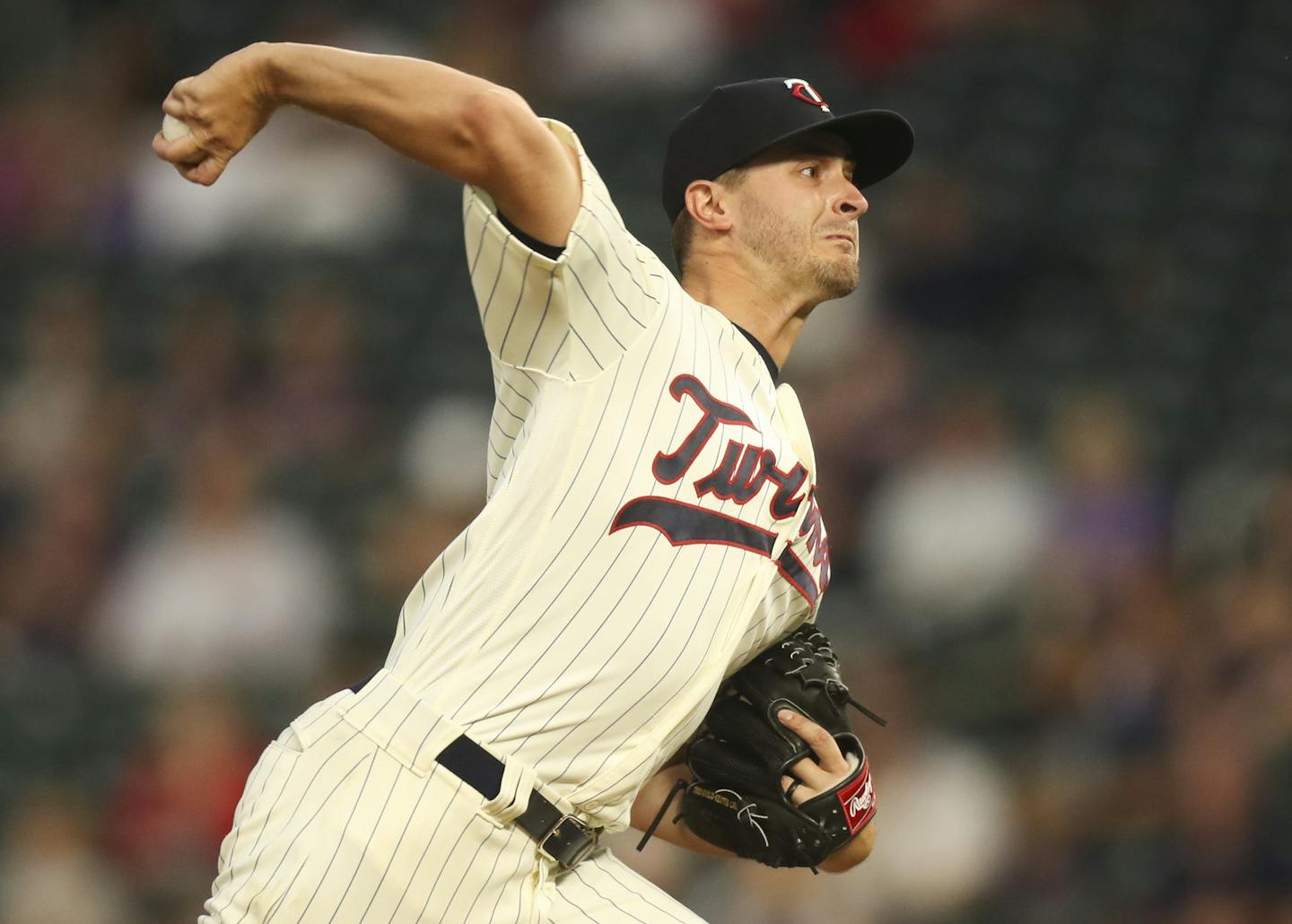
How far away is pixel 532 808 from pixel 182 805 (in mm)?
3441

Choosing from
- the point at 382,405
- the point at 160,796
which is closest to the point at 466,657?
the point at 160,796

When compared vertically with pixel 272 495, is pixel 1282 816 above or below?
below

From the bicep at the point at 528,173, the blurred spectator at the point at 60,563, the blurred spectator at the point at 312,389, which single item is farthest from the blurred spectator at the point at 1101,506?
the bicep at the point at 528,173

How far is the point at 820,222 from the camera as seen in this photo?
2.76 metres

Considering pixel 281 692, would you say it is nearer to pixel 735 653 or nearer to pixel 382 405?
pixel 382 405

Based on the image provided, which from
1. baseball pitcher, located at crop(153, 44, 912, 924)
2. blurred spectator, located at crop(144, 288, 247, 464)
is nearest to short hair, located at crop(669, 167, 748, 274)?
baseball pitcher, located at crop(153, 44, 912, 924)

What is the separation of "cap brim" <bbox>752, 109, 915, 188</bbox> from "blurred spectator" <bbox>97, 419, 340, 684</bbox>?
3.48 m

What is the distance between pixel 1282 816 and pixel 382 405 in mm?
3771

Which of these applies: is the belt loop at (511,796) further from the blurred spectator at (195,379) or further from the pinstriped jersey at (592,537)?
the blurred spectator at (195,379)

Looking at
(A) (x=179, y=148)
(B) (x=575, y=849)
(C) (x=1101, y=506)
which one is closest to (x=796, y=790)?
(B) (x=575, y=849)

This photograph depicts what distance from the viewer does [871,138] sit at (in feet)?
9.46

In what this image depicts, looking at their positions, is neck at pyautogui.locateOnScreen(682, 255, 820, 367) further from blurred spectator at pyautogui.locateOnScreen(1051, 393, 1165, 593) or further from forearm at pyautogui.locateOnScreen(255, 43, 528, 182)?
blurred spectator at pyautogui.locateOnScreen(1051, 393, 1165, 593)

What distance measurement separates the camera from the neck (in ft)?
8.96

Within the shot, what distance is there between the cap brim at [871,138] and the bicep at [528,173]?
655 millimetres
